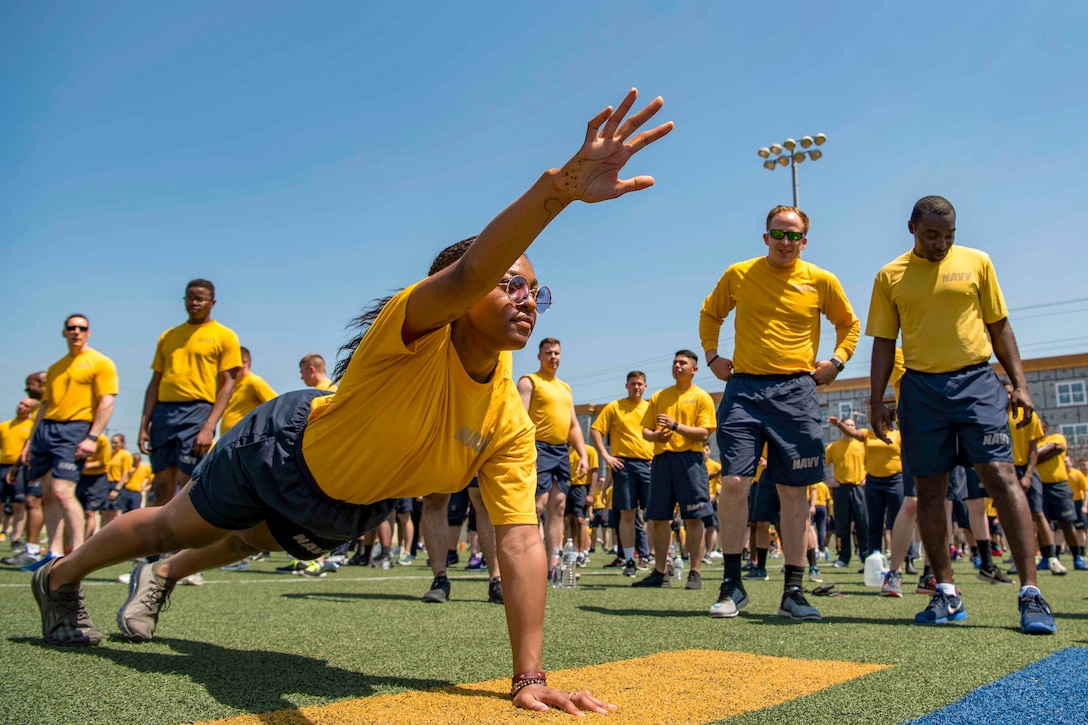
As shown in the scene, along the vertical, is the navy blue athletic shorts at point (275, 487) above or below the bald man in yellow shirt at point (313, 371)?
below

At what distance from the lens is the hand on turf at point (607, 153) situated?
6.70 feet

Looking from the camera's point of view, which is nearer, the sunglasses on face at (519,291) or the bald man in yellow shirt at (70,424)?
the sunglasses on face at (519,291)

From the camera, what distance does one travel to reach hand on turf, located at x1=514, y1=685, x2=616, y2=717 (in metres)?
2.57

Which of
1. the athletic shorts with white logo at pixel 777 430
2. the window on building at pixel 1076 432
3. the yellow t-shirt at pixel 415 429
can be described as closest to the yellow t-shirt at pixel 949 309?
the athletic shorts with white logo at pixel 777 430

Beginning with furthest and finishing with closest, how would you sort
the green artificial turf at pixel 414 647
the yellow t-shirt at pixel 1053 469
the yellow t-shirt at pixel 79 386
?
the yellow t-shirt at pixel 1053 469, the yellow t-shirt at pixel 79 386, the green artificial turf at pixel 414 647

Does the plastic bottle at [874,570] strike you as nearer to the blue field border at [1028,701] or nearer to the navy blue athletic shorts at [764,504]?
the navy blue athletic shorts at [764,504]

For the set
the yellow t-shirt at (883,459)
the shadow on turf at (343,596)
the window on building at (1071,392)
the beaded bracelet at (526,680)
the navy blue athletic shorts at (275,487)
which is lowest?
the shadow on turf at (343,596)

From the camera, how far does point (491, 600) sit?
6.18m

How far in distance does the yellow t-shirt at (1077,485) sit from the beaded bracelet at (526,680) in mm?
16978

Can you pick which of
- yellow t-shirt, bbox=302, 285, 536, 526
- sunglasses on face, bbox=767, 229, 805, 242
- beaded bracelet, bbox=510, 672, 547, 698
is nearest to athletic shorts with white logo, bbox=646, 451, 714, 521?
sunglasses on face, bbox=767, 229, 805, 242

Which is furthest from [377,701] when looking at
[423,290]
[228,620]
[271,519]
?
[228,620]

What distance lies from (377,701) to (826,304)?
14.3ft

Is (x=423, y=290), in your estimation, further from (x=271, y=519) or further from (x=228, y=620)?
(x=228, y=620)

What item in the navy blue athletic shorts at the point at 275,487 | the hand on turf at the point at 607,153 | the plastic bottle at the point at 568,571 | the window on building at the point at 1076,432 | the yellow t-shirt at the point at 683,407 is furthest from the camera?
the window on building at the point at 1076,432
